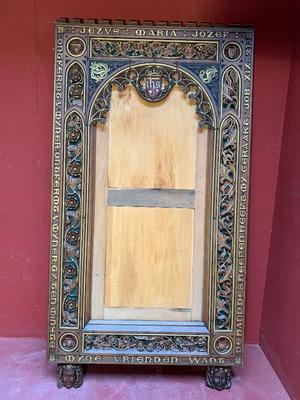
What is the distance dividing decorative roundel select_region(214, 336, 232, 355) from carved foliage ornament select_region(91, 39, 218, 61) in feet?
3.11

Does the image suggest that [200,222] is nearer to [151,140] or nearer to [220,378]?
[151,140]

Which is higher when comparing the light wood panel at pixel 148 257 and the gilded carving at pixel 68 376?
Answer: the light wood panel at pixel 148 257

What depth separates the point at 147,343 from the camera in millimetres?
1452

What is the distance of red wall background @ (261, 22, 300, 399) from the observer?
4.62ft

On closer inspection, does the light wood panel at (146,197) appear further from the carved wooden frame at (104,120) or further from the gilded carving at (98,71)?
the gilded carving at (98,71)

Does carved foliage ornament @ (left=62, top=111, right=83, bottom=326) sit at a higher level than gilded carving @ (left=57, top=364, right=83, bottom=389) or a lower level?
higher

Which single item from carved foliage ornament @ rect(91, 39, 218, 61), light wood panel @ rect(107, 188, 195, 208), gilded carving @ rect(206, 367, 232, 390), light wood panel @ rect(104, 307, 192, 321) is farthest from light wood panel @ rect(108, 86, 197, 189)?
gilded carving @ rect(206, 367, 232, 390)

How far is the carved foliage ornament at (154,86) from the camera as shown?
4.75ft

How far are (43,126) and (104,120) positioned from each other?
→ 32 centimetres

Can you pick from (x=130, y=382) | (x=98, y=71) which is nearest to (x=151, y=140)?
(x=98, y=71)

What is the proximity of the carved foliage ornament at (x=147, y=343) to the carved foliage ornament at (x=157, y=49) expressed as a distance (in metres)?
0.95

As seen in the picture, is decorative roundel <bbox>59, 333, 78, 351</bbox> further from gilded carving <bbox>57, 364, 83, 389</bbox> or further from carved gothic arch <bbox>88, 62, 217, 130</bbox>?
carved gothic arch <bbox>88, 62, 217, 130</bbox>

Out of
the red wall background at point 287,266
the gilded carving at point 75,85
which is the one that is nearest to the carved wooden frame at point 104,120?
the gilded carving at point 75,85

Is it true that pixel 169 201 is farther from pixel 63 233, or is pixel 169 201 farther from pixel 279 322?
pixel 279 322
